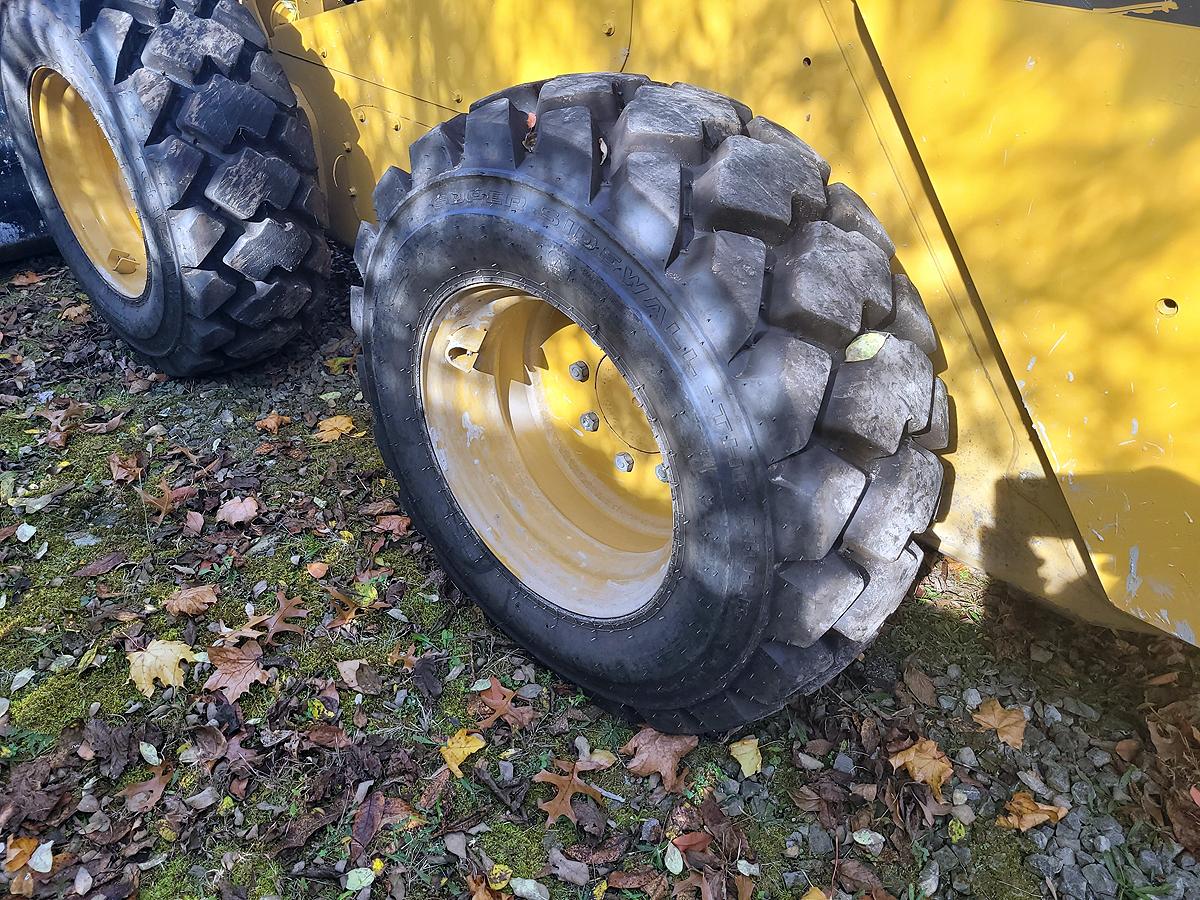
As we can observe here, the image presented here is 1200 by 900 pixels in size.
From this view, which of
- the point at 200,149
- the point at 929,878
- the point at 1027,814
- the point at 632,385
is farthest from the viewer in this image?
the point at 200,149

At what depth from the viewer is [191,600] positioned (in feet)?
9.01

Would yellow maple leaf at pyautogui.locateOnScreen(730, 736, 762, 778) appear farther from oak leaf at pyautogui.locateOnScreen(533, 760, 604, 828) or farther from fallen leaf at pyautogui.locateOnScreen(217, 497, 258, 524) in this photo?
fallen leaf at pyautogui.locateOnScreen(217, 497, 258, 524)

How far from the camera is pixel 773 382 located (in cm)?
166

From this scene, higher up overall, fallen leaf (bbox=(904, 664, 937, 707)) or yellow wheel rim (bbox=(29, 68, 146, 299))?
yellow wheel rim (bbox=(29, 68, 146, 299))

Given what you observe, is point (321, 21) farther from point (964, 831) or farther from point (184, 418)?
A: point (964, 831)

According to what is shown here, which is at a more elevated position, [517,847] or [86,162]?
[86,162]

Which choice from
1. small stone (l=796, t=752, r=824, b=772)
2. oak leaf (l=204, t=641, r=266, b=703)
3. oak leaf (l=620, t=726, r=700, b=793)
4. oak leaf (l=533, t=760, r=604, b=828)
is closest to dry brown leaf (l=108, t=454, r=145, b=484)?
oak leaf (l=204, t=641, r=266, b=703)

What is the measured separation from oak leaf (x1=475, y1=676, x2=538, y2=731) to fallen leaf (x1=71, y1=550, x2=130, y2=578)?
4.65 ft

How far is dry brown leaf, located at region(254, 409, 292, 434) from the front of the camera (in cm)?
358

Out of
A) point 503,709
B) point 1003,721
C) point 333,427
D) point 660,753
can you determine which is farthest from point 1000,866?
point 333,427

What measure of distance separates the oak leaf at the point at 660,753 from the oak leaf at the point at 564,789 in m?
0.13

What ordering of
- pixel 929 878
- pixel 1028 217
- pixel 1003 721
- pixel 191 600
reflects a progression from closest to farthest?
pixel 1028 217 < pixel 929 878 < pixel 1003 721 < pixel 191 600

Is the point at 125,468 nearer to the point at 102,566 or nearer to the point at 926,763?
the point at 102,566

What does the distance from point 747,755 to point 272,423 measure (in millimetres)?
2427
